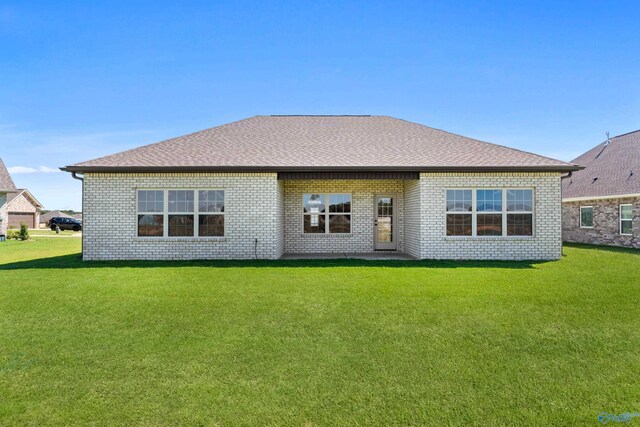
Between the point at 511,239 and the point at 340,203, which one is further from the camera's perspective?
the point at 340,203

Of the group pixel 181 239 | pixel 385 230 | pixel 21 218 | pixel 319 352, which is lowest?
pixel 319 352

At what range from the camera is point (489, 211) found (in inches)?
448

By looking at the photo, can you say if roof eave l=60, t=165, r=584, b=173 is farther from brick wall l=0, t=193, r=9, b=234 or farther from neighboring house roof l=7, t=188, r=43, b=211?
neighboring house roof l=7, t=188, r=43, b=211

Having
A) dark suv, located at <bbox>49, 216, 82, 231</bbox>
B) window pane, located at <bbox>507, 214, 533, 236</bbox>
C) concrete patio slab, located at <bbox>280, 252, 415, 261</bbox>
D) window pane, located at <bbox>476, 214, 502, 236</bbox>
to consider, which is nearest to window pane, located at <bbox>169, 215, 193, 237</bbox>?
concrete patio slab, located at <bbox>280, 252, 415, 261</bbox>

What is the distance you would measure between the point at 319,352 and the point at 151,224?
9.11 metres

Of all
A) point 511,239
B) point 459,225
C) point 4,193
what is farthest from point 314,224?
point 4,193

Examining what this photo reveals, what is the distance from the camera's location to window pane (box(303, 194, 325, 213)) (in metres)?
13.4

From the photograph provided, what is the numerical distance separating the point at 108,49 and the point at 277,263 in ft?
30.0

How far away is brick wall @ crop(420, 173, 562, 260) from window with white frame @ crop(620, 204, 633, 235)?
7.04 m

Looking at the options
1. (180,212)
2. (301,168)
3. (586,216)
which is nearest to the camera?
(301,168)

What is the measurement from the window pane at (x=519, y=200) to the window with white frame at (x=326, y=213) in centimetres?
540

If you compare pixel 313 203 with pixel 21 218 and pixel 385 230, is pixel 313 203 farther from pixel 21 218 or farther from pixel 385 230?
pixel 21 218

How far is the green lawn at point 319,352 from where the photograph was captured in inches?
116

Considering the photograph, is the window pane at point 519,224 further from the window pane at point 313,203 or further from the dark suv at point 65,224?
the dark suv at point 65,224
